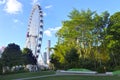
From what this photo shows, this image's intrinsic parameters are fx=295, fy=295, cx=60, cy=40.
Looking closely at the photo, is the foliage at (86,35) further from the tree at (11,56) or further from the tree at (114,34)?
the tree at (11,56)

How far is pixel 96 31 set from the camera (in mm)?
59250

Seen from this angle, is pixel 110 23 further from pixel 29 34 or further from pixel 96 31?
pixel 29 34

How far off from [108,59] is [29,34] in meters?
22.0

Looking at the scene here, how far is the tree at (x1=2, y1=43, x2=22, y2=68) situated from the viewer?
5656cm

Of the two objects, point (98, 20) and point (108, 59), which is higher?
point (98, 20)

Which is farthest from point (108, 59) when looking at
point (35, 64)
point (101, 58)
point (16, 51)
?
point (35, 64)

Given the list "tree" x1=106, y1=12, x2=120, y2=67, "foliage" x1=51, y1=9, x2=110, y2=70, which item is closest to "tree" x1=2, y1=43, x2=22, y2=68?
"foliage" x1=51, y1=9, x2=110, y2=70

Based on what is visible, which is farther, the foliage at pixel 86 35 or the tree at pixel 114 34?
the foliage at pixel 86 35

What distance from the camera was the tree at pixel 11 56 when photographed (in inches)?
2227

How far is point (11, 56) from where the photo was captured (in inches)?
2254

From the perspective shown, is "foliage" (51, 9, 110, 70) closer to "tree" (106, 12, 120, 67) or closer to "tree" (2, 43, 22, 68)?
"tree" (106, 12, 120, 67)

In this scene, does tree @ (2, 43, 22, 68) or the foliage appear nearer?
tree @ (2, 43, 22, 68)

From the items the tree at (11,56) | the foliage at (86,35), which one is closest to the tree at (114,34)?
the foliage at (86,35)

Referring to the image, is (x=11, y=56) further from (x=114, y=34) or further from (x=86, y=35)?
(x=114, y=34)
